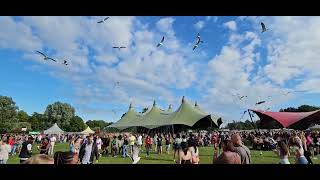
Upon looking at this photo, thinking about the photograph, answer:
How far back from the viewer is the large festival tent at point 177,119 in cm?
2694

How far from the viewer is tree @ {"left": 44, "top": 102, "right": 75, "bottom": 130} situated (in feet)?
354

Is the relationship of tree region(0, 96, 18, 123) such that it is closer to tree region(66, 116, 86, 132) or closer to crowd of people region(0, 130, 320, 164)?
tree region(66, 116, 86, 132)

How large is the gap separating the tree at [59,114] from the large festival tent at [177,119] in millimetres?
78984

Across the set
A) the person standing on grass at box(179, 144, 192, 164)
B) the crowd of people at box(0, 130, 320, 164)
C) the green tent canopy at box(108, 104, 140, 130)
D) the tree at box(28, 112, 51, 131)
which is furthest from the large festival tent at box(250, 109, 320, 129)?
the tree at box(28, 112, 51, 131)

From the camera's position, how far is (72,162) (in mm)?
3898

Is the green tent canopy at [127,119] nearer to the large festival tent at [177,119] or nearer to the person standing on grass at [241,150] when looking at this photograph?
the large festival tent at [177,119]

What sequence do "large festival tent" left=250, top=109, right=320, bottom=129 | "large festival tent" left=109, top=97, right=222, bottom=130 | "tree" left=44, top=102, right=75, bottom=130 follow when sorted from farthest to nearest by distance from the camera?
"tree" left=44, top=102, right=75, bottom=130 < "large festival tent" left=109, top=97, right=222, bottom=130 < "large festival tent" left=250, top=109, right=320, bottom=129

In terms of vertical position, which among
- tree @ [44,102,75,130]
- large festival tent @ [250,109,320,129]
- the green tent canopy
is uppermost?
tree @ [44,102,75,130]

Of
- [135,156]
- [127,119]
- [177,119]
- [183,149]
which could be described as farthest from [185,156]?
[127,119]

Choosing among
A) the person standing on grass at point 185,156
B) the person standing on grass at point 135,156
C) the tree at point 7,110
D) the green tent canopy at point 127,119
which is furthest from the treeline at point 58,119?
the person standing on grass at point 185,156

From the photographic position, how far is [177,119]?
2714 cm

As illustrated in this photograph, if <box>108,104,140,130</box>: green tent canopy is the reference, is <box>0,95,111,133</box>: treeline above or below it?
above

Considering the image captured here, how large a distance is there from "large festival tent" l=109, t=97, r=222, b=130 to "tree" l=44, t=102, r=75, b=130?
78984 mm
